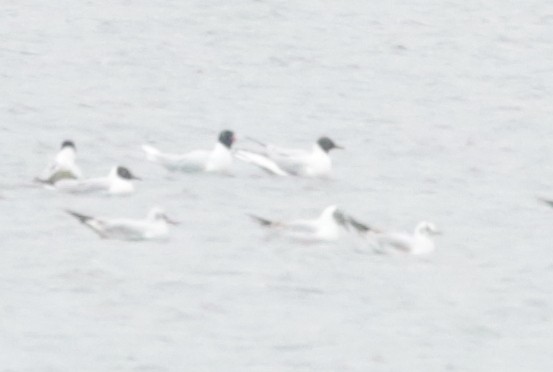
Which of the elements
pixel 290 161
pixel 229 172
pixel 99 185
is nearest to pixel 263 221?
pixel 99 185

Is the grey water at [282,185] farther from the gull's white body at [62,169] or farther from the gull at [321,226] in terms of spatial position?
the gull's white body at [62,169]

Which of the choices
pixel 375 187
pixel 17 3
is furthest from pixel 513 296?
pixel 17 3

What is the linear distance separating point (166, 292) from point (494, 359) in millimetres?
3097

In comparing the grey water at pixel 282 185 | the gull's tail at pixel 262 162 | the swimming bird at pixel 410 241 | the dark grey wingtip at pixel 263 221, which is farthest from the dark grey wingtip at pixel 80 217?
the gull's tail at pixel 262 162

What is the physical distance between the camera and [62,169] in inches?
1035

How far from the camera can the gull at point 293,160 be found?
2792 centimetres

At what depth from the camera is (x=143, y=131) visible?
100 feet

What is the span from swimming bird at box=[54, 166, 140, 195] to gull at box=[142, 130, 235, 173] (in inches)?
60.7

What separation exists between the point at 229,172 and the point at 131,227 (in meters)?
4.87

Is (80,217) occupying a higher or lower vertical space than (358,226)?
lower

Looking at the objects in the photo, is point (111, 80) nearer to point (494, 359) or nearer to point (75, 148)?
point (75, 148)

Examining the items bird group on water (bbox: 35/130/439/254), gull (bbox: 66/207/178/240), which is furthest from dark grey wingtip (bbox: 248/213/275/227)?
gull (bbox: 66/207/178/240)

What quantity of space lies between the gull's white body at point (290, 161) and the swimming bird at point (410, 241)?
463 centimetres

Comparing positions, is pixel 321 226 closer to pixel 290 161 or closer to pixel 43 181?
pixel 43 181
